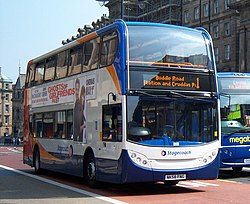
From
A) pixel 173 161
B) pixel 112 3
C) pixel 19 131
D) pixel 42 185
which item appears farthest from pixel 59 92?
pixel 19 131

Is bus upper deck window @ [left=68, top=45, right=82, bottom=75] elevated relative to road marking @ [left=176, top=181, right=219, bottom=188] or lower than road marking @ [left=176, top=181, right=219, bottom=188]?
elevated

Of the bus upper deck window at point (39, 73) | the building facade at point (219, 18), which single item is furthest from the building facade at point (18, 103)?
the bus upper deck window at point (39, 73)

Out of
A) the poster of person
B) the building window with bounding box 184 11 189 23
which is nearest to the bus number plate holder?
the poster of person

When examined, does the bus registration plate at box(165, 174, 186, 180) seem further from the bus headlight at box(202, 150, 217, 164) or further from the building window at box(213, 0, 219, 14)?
the building window at box(213, 0, 219, 14)

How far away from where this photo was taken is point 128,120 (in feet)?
40.6

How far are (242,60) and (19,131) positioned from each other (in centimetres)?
9183

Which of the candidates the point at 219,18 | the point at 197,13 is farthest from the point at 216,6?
the point at 197,13

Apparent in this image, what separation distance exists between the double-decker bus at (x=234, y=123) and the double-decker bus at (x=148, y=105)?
4118mm

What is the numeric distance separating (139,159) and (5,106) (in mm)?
148656

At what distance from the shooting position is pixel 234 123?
1758 centimetres

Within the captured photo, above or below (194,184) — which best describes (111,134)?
above

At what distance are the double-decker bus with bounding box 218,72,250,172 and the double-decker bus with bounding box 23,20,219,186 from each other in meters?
4.12

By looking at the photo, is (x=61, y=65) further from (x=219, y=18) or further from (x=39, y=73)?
(x=219, y=18)

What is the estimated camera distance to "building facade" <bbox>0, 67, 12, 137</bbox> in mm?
155375
